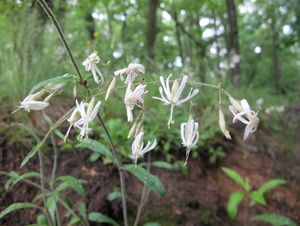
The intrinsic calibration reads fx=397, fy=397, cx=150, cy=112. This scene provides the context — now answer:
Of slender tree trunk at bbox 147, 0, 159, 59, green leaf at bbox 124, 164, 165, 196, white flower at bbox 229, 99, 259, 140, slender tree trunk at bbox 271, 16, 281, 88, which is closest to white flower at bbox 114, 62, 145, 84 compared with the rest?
white flower at bbox 229, 99, 259, 140

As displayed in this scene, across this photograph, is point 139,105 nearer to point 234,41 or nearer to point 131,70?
point 131,70

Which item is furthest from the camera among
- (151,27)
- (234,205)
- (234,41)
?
(151,27)

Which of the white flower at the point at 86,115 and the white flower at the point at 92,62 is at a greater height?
the white flower at the point at 92,62

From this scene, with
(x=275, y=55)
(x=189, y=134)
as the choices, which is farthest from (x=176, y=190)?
(x=275, y=55)

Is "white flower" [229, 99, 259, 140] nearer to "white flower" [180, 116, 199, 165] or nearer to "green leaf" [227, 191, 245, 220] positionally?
"white flower" [180, 116, 199, 165]

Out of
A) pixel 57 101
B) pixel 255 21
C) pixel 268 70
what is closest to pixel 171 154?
pixel 57 101

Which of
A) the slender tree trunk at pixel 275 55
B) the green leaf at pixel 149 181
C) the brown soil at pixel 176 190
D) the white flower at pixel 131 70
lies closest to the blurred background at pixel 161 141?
the brown soil at pixel 176 190

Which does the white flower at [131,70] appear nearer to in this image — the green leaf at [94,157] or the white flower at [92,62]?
the white flower at [92,62]

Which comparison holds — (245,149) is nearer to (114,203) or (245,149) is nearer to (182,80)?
(114,203)
